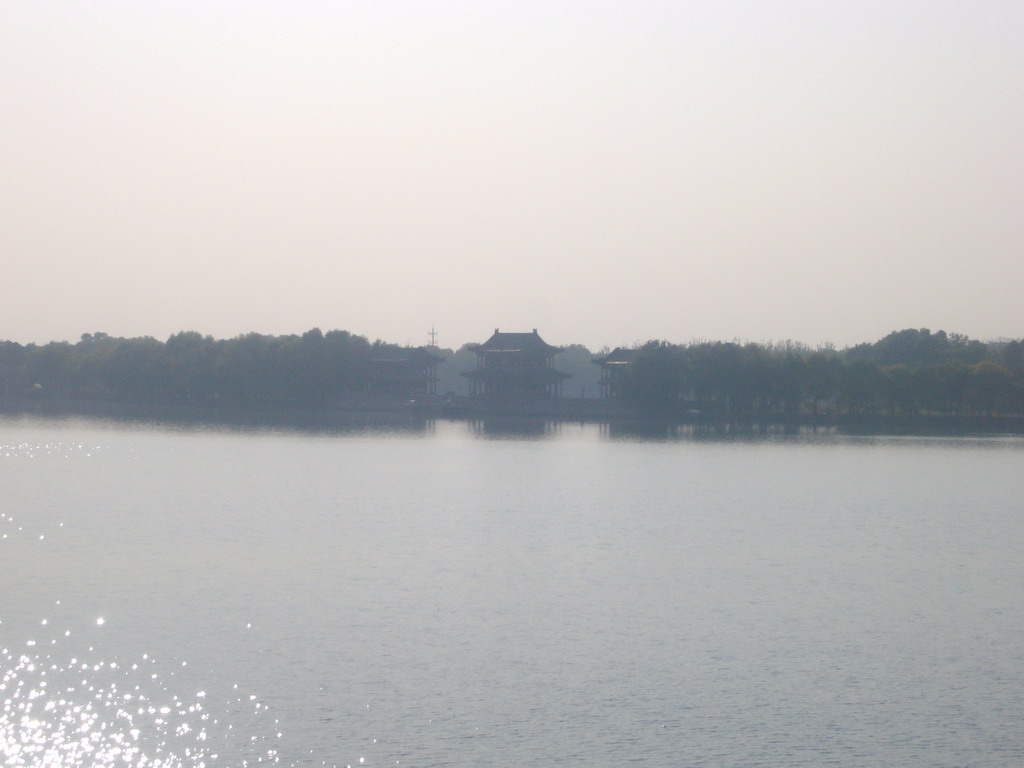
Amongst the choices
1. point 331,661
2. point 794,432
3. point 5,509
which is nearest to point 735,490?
point 5,509

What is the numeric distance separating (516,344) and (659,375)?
1339 centimetres

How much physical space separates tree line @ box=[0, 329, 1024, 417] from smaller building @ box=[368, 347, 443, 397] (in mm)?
1050

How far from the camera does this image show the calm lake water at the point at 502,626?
9.54 metres

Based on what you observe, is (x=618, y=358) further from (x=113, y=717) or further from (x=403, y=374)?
(x=113, y=717)

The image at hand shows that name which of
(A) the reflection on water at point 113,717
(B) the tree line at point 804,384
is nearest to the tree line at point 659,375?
(B) the tree line at point 804,384

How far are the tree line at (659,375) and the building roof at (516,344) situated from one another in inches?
213

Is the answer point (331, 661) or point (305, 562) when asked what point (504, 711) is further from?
point (305, 562)

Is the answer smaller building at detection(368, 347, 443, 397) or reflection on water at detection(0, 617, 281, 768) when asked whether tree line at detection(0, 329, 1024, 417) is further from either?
reflection on water at detection(0, 617, 281, 768)

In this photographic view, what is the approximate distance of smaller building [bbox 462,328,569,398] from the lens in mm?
71500

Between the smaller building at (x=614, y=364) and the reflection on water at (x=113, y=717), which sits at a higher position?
the smaller building at (x=614, y=364)

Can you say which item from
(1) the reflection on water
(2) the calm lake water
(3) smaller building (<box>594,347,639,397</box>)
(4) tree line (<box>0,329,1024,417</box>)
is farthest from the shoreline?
(1) the reflection on water

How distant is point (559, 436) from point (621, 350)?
22648mm

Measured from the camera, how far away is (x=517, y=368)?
7225 centimetres

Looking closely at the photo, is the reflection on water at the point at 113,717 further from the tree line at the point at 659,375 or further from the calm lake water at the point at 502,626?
the tree line at the point at 659,375
